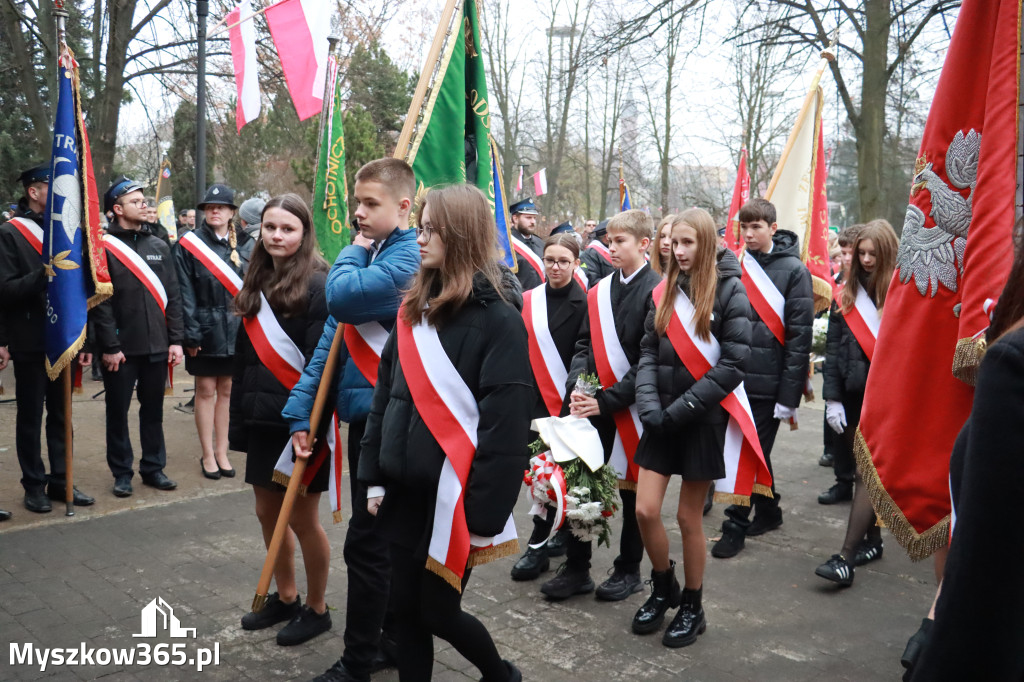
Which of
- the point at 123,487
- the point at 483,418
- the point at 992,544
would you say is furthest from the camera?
the point at 123,487

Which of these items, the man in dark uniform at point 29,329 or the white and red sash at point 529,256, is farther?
the white and red sash at point 529,256

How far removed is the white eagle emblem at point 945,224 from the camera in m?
3.04

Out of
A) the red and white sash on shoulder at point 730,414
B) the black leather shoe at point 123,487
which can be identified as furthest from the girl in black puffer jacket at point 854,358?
the black leather shoe at point 123,487

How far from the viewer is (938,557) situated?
342 cm

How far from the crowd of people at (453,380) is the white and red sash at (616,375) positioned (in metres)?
0.01

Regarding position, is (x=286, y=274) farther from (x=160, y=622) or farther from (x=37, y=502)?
(x=37, y=502)

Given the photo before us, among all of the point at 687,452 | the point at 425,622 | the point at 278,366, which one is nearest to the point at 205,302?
the point at 278,366

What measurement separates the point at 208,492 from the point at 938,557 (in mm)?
5187

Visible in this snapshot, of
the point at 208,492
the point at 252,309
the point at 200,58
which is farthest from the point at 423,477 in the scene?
the point at 200,58

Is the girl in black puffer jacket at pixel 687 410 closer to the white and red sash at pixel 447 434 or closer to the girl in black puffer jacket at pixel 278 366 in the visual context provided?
the white and red sash at pixel 447 434

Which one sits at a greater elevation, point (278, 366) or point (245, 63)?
point (245, 63)

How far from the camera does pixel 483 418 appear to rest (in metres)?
2.90

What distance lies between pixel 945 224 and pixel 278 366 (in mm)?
2814

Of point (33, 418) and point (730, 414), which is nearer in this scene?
point (730, 414)
